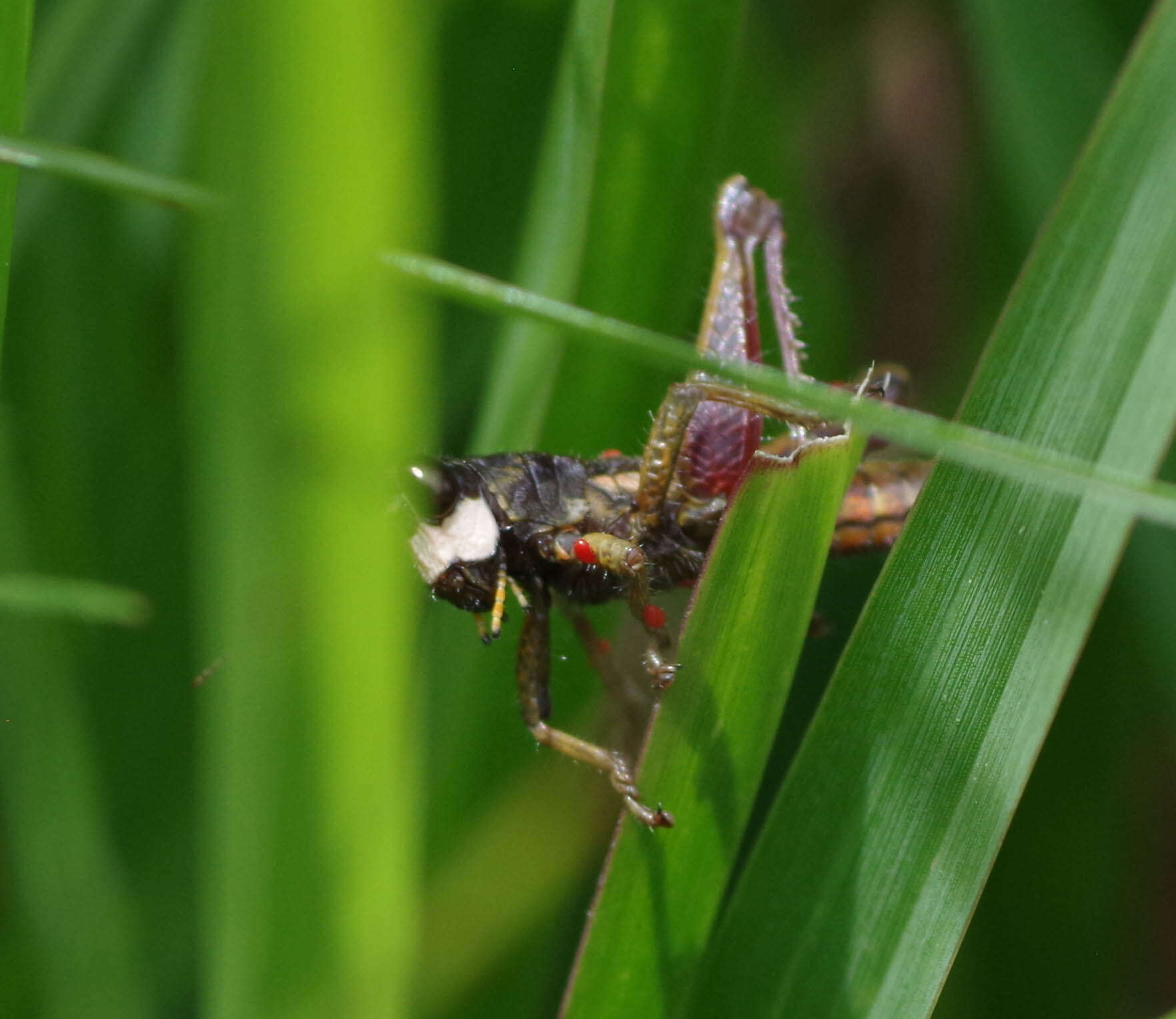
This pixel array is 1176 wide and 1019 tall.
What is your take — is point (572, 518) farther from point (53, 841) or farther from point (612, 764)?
point (53, 841)

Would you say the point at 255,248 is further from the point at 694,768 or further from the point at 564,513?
the point at 564,513

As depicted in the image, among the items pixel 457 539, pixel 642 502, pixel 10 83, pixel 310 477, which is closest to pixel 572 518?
pixel 642 502

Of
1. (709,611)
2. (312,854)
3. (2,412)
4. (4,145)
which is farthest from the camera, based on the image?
(2,412)

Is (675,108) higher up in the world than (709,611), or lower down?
higher up

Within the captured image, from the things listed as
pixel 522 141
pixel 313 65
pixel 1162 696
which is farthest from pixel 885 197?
pixel 313 65

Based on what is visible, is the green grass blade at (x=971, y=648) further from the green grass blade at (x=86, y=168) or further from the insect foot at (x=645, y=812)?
the green grass blade at (x=86, y=168)

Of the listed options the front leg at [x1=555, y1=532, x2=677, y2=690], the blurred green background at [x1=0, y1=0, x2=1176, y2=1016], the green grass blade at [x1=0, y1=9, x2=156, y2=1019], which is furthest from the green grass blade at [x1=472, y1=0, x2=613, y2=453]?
the green grass blade at [x1=0, y1=9, x2=156, y2=1019]

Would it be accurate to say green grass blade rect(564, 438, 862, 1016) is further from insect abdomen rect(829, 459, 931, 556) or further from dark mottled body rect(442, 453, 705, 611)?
insect abdomen rect(829, 459, 931, 556)

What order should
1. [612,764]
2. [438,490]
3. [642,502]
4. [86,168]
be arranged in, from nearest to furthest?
[86,168] → [612,764] → [438,490] → [642,502]
